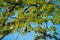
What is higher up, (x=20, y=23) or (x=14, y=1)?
(x=14, y=1)

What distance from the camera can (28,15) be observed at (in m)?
3.72

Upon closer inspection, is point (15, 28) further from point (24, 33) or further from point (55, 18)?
point (55, 18)

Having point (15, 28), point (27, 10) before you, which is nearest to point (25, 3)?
point (27, 10)

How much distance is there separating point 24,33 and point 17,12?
0.35 m

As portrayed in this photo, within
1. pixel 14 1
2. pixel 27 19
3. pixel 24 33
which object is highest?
pixel 14 1

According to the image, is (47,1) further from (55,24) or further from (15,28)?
(15,28)

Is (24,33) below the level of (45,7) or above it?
below

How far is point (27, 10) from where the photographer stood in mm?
3951

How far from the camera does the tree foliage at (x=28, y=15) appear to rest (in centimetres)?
366

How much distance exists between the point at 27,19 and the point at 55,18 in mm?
427

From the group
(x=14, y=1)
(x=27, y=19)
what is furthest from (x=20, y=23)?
(x=14, y=1)

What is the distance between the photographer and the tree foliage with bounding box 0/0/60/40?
3656 mm

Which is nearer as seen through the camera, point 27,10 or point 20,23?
point 20,23

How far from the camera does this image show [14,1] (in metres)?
3.88
